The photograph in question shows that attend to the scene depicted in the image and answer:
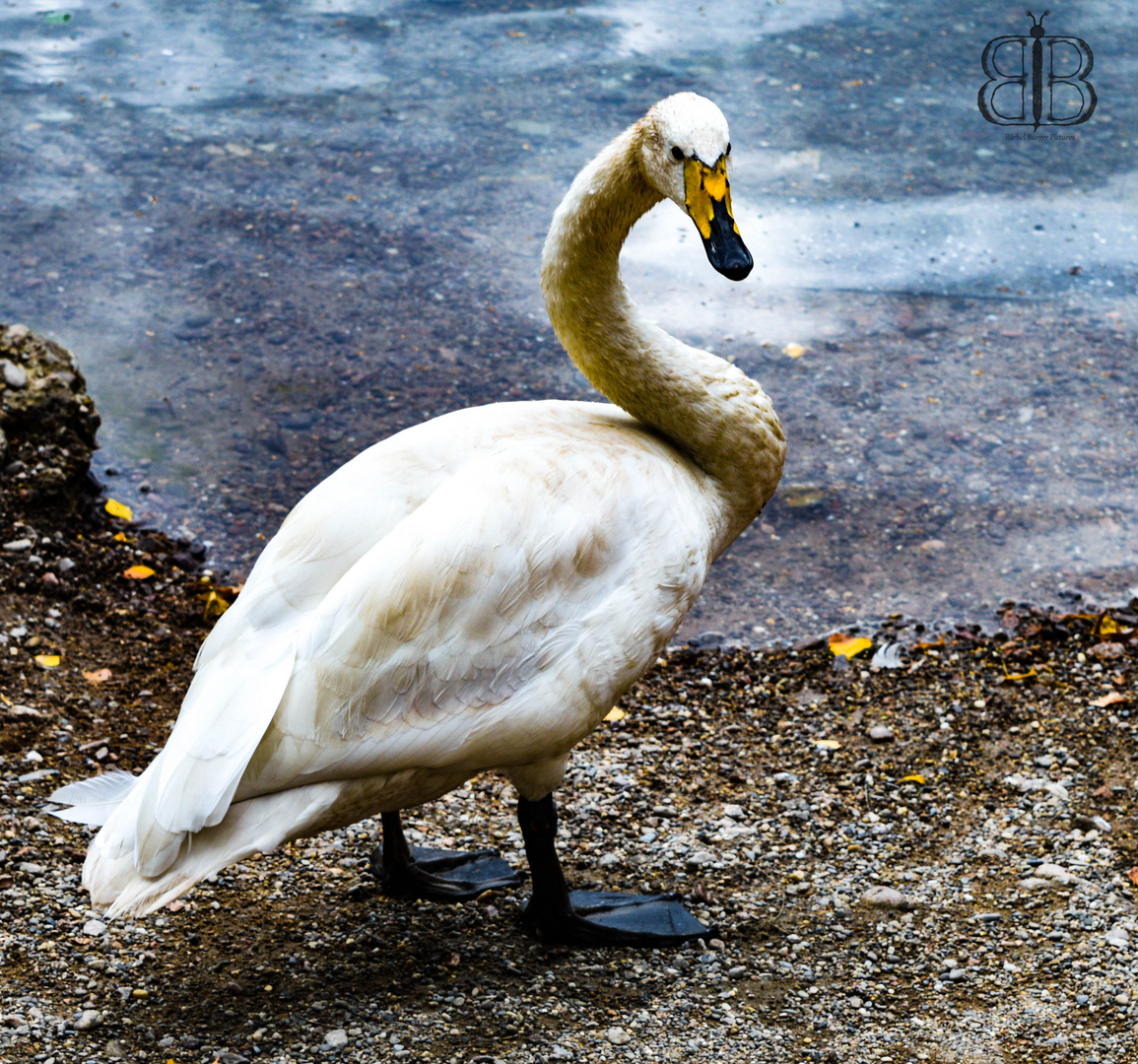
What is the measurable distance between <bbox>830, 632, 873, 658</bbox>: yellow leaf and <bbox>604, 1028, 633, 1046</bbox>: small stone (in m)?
2.28

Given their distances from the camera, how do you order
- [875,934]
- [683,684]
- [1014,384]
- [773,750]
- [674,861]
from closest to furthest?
[875,934], [674,861], [773,750], [683,684], [1014,384]

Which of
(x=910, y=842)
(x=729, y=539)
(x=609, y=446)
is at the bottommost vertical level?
(x=910, y=842)

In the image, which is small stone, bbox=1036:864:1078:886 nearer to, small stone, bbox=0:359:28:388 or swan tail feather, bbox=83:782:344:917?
swan tail feather, bbox=83:782:344:917

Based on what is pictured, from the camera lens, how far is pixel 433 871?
4.21m

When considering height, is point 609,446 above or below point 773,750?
above

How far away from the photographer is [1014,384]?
23.1ft

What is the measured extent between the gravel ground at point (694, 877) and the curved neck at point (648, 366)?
3.87ft

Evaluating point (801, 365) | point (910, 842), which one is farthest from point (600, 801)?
point (801, 365)

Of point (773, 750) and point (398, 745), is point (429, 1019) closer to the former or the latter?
point (398, 745)

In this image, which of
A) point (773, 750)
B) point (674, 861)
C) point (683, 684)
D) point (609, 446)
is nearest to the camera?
point (609, 446)

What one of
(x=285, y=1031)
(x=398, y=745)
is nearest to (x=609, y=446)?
(x=398, y=745)

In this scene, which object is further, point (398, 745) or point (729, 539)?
point (729, 539)

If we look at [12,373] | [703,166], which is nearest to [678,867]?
[703,166]

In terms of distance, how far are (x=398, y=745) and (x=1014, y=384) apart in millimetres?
4908
